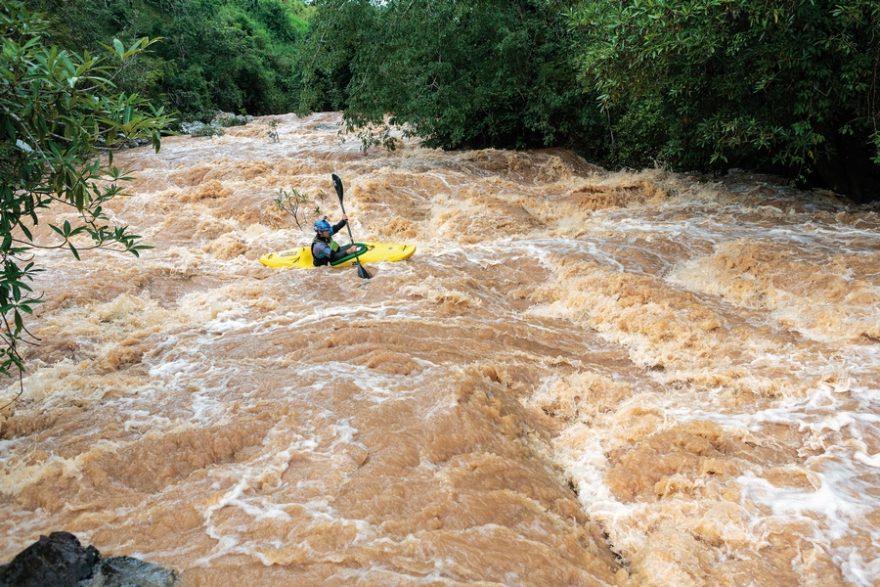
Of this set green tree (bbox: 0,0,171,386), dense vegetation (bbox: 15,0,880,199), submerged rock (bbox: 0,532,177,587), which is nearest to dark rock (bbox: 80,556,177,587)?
submerged rock (bbox: 0,532,177,587)

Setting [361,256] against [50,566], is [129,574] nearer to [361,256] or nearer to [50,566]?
[50,566]

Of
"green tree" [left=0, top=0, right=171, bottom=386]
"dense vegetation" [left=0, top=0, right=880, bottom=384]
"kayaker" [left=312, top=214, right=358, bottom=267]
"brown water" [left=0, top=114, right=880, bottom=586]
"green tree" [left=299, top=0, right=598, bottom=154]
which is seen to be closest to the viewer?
"green tree" [left=0, top=0, right=171, bottom=386]

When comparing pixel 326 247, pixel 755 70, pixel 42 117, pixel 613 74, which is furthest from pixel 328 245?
pixel 755 70

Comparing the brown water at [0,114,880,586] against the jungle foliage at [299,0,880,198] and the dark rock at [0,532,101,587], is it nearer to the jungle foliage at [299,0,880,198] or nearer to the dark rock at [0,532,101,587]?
the dark rock at [0,532,101,587]

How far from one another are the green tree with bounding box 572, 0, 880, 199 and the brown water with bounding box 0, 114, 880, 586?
128cm

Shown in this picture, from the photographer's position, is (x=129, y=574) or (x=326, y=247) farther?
(x=326, y=247)

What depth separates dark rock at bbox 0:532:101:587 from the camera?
2242 millimetres

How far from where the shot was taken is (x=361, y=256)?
7109 millimetres

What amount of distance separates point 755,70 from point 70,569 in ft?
26.9

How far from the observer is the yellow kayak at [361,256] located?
23.3 feet

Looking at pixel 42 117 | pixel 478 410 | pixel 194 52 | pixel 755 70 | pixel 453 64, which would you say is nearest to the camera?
pixel 42 117

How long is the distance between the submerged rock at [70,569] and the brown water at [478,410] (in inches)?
7.5

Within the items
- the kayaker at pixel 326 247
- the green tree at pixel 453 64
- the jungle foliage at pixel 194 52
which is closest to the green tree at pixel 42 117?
the kayaker at pixel 326 247

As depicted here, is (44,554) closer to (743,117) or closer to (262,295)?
(262,295)
